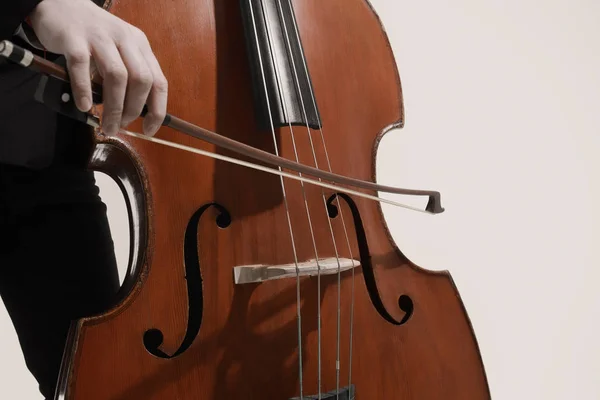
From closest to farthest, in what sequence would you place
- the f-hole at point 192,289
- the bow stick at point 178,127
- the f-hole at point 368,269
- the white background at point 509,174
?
1. the bow stick at point 178,127
2. the f-hole at point 192,289
3. the f-hole at point 368,269
4. the white background at point 509,174

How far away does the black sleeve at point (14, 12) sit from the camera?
422mm

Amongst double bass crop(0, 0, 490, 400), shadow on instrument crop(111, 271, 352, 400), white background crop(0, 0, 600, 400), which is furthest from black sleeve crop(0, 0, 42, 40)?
white background crop(0, 0, 600, 400)

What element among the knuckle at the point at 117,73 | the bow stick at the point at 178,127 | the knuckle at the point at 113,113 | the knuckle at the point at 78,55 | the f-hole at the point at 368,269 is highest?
the knuckle at the point at 78,55

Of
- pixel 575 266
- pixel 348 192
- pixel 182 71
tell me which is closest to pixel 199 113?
pixel 182 71

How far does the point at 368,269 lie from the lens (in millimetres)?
681

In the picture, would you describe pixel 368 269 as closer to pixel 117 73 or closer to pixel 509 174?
pixel 117 73

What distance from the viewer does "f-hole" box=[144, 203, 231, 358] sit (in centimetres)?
52

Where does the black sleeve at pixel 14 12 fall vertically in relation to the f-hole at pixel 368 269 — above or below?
above

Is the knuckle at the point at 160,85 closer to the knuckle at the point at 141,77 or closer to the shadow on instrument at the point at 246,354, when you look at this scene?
the knuckle at the point at 141,77

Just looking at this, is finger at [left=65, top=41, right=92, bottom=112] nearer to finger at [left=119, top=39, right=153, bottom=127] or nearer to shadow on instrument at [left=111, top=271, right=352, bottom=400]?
finger at [left=119, top=39, right=153, bottom=127]

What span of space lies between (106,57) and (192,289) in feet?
0.78

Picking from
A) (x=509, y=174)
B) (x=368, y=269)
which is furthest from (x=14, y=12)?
(x=509, y=174)

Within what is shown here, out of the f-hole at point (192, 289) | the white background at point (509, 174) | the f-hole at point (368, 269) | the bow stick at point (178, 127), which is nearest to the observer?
the bow stick at point (178, 127)

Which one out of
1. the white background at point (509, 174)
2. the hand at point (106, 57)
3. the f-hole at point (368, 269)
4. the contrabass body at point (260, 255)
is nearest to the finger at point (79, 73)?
the hand at point (106, 57)
